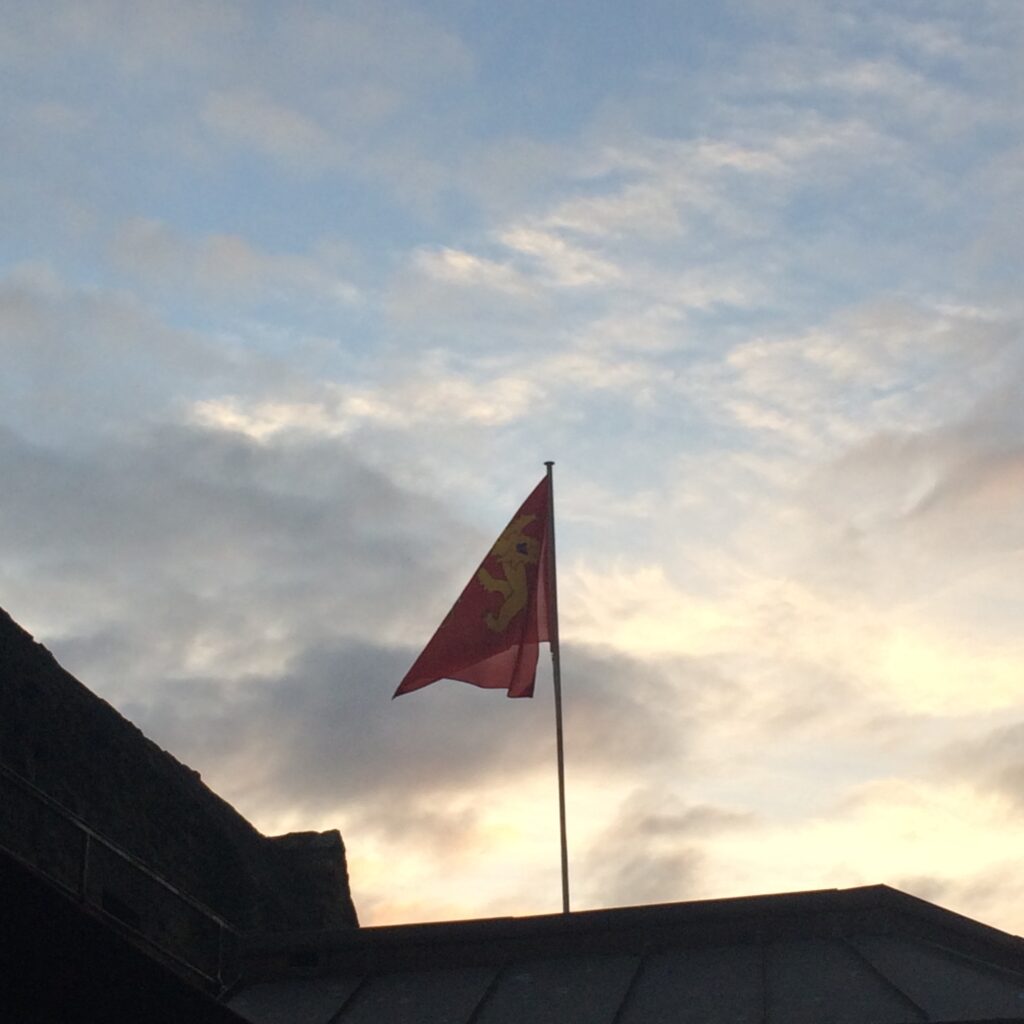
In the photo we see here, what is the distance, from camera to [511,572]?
22.0 meters

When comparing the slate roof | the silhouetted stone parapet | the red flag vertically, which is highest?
the red flag

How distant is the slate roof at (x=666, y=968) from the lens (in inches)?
589

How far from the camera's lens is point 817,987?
15.4m

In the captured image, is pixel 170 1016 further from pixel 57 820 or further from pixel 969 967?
pixel 969 967

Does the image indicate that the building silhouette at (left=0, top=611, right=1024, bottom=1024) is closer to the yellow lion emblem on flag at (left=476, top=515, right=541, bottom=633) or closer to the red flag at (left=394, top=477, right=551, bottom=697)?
the red flag at (left=394, top=477, right=551, bottom=697)

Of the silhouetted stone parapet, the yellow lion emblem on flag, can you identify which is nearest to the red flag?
the yellow lion emblem on flag

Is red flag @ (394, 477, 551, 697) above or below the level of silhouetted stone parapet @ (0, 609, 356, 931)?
above

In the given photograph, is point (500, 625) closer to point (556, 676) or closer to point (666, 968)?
point (556, 676)

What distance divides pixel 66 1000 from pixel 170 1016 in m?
1.05

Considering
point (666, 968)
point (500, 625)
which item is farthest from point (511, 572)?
point (666, 968)

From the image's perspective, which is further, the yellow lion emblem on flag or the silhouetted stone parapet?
the yellow lion emblem on flag

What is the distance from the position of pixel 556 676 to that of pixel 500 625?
105cm

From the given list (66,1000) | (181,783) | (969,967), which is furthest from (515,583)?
(66,1000)

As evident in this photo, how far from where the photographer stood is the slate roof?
49.1 feet
